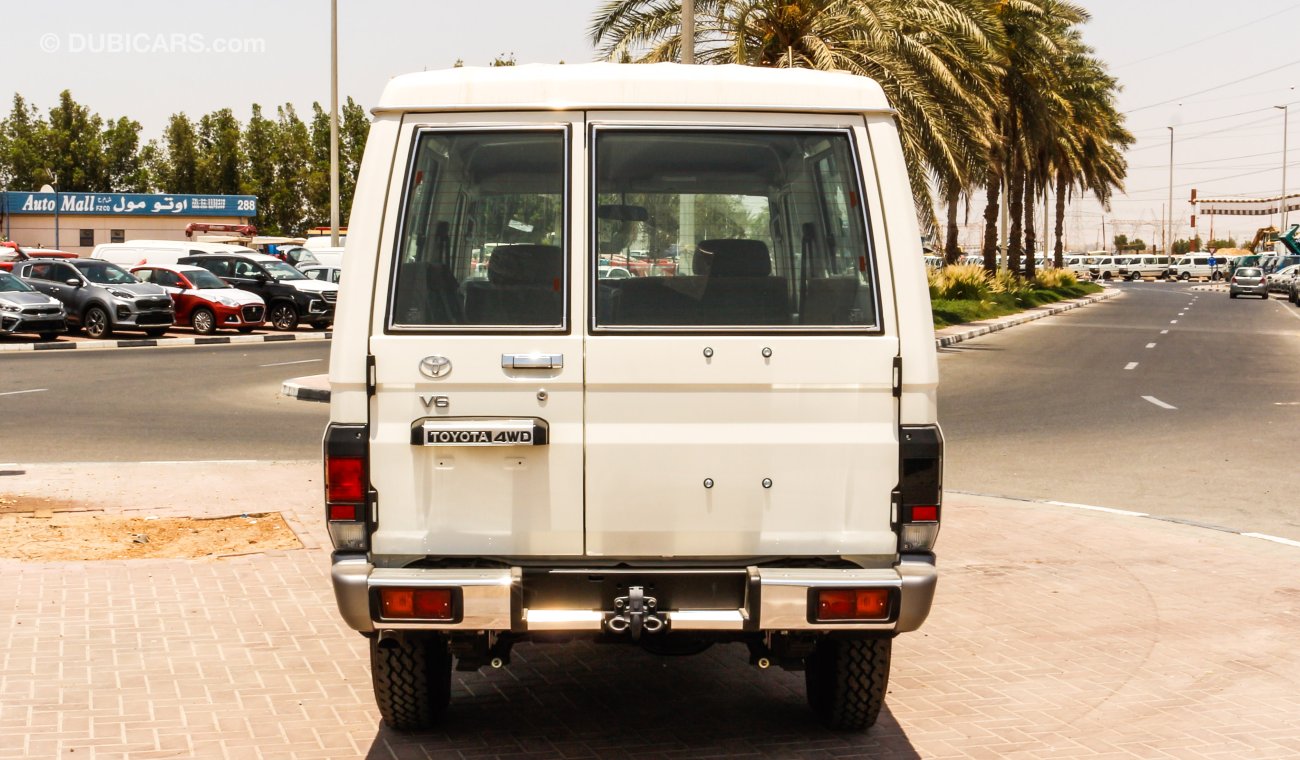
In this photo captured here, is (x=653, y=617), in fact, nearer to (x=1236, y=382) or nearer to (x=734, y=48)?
(x=1236, y=382)

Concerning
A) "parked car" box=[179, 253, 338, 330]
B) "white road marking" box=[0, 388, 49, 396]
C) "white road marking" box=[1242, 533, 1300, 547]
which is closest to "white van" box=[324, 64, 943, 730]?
"white road marking" box=[1242, 533, 1300, 547]

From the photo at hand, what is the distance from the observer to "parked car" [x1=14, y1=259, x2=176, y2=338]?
30.6 metres

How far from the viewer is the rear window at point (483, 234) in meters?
4.65

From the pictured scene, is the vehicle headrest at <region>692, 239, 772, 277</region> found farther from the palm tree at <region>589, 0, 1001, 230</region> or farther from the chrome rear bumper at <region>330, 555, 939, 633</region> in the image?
the palm tree at <region>589, 0, 1001, 230</region>

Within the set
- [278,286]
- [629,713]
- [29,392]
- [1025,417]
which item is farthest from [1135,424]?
[278,286]

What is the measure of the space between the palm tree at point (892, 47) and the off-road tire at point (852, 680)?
19.8m

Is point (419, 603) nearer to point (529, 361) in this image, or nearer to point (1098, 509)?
point (529, 361)

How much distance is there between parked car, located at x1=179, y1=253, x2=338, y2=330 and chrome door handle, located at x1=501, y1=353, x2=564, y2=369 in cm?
2984

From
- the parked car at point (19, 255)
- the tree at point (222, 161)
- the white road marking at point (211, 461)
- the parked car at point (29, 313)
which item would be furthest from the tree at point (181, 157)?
the white road marking at point (211, 461)

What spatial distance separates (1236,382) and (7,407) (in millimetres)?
17682

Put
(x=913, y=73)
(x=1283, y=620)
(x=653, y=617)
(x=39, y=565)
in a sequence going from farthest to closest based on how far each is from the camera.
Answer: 1. (x=913, y=73)
2. (x=39, y=565)
3. (x=1283, y=620)
4. (x=653, y=617)

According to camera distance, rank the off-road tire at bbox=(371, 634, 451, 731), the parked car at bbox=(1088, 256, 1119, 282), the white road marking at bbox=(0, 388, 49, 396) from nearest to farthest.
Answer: the off-road tire at bbox=(371, 634, 451, 731) < the white road marking at bbox=(0, 388, 49, 396) < the parked car at bbox=(1088, 256, 1119, 282)

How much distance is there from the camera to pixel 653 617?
4566 mm

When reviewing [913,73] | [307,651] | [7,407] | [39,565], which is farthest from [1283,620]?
[913,73]
